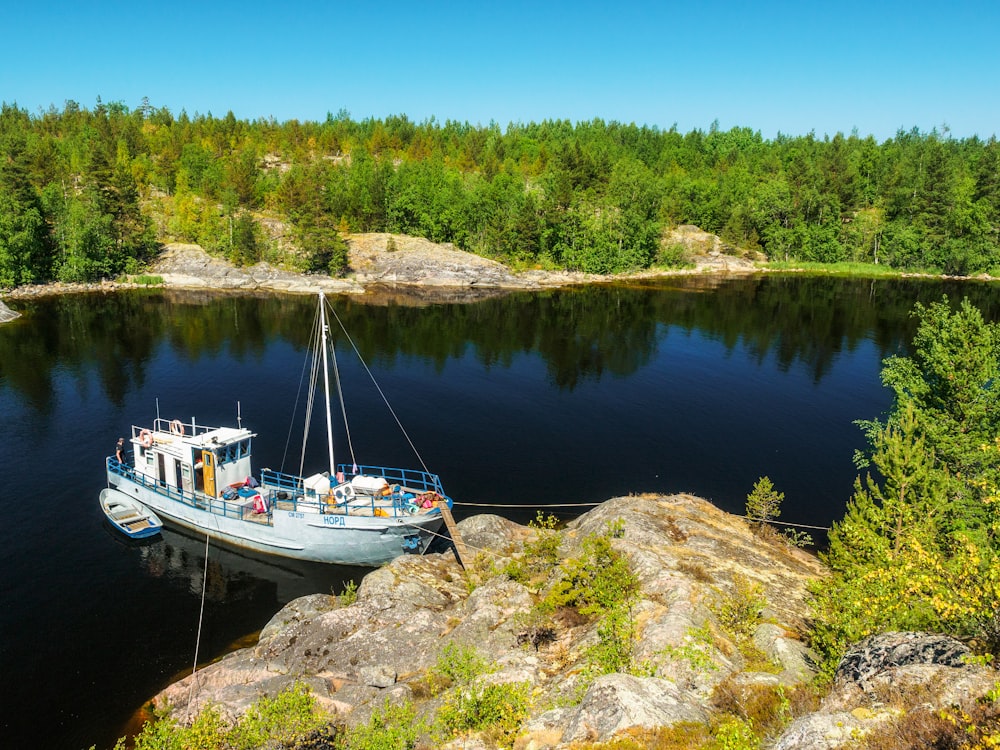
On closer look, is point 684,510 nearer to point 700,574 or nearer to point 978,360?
point 700,574

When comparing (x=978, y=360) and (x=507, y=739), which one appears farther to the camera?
(x=978, y=360)

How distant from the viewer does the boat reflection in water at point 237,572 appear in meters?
35.1

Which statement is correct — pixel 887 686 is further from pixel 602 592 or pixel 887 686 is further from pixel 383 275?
pixel 383 275

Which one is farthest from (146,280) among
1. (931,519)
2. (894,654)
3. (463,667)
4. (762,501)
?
(894,654)

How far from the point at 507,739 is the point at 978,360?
112ft

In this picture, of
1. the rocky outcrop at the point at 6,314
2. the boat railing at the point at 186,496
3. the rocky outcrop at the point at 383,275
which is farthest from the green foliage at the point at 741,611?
the rocky outcrop at the point at 6,314

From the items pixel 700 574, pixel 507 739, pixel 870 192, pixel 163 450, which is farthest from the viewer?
pixel 870 192

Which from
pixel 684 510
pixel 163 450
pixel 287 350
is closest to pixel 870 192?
pixel 287 350

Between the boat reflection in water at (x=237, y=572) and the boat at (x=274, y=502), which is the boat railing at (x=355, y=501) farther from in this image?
the boat reflection in water at (x=237, y=572)

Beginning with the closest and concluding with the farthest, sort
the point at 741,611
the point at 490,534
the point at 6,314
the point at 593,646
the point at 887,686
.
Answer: the point at 887,686
the point at 593,646
the point at 741,611
the point at 490,534
the point at 6,314

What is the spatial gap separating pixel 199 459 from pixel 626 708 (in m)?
32.0

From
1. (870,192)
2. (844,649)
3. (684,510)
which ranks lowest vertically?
(684,510)

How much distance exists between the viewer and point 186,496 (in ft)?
130

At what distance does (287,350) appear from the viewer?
8194 centimetres
